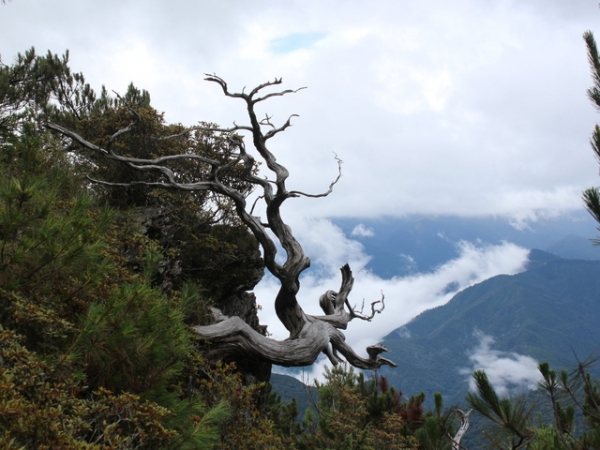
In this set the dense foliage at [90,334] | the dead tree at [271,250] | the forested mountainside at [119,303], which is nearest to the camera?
the dense foliage at [90,334]

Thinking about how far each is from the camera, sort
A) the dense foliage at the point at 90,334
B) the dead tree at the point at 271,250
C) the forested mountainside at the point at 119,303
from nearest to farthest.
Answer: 1. the dense foliage at the point at 90,334
2. the forested mountainside at the point at 119,303
3. the dead tree at the point at 271,250

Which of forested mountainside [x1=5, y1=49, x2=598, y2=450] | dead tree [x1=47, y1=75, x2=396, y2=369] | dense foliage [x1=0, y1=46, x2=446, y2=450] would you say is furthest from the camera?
dead tree [x1=47, y1=75, x2=396, y2=369]

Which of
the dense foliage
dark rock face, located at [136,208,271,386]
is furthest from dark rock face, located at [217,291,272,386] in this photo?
the dense foliage

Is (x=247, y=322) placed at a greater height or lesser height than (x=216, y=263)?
lesser

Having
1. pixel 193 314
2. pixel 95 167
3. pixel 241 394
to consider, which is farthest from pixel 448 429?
pixel 95 167

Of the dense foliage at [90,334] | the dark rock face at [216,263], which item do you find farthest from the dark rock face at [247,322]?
the dense foliage at [90,334]

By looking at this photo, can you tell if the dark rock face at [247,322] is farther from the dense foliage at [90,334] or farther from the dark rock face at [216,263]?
the dense foliage at [90,334]

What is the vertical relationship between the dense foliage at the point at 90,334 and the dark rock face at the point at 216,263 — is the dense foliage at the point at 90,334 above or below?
below

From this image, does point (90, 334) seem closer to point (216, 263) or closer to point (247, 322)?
point (216, 263)

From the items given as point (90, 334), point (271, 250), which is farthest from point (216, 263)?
point (90, 334)

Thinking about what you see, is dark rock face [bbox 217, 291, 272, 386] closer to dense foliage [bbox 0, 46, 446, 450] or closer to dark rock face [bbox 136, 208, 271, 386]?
dark rock face [bbox 136, 208, 271, 386]

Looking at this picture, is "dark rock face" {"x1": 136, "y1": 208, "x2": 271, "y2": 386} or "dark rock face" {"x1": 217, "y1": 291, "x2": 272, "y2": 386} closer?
"dark rock face" {"x1": 136, "y1": 208, "x2": 271, "y2": 386}

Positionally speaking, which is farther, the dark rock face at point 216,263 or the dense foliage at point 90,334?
the dark rock face at point 216,263

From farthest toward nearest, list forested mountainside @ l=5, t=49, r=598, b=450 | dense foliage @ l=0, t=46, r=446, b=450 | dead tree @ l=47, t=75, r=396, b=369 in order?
dead tree @ l=47, t=75, r=396, b=369
forested mountainside @ l=5, t=49, r=598, b=450
dense foliage @ l=0, t=46, r=446, b=450
